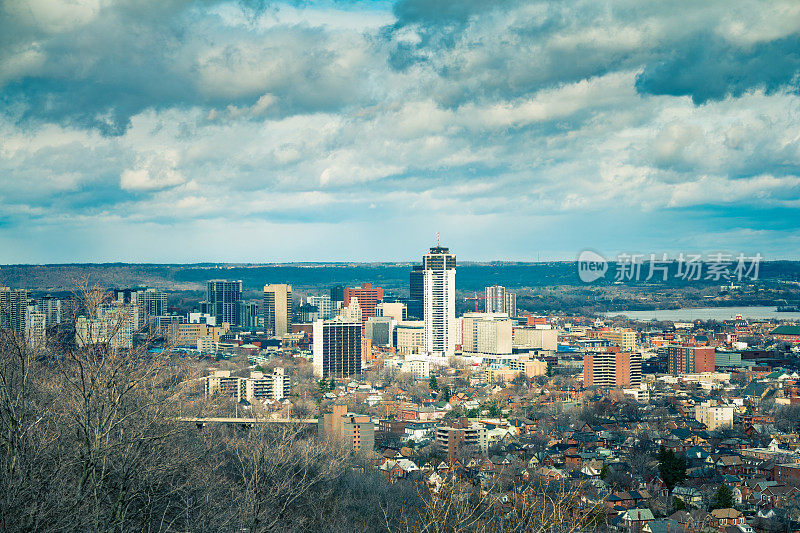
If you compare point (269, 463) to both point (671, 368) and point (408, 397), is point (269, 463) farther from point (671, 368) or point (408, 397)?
point (671, 368)

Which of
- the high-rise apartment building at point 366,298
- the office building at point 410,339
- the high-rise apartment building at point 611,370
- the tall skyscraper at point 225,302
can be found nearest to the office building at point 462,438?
the high-rise apartment building at point 611,370

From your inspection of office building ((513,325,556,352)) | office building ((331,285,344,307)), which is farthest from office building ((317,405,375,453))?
office building ((331,285,344,307))

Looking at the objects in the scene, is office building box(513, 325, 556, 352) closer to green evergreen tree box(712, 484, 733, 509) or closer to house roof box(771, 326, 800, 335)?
house roof box(771, 326, 800, 335)

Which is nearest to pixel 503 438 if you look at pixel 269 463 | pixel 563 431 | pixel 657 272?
pixel 563 431

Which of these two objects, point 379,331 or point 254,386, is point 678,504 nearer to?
point 254,386

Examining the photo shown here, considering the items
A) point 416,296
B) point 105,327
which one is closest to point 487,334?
point 416,296
